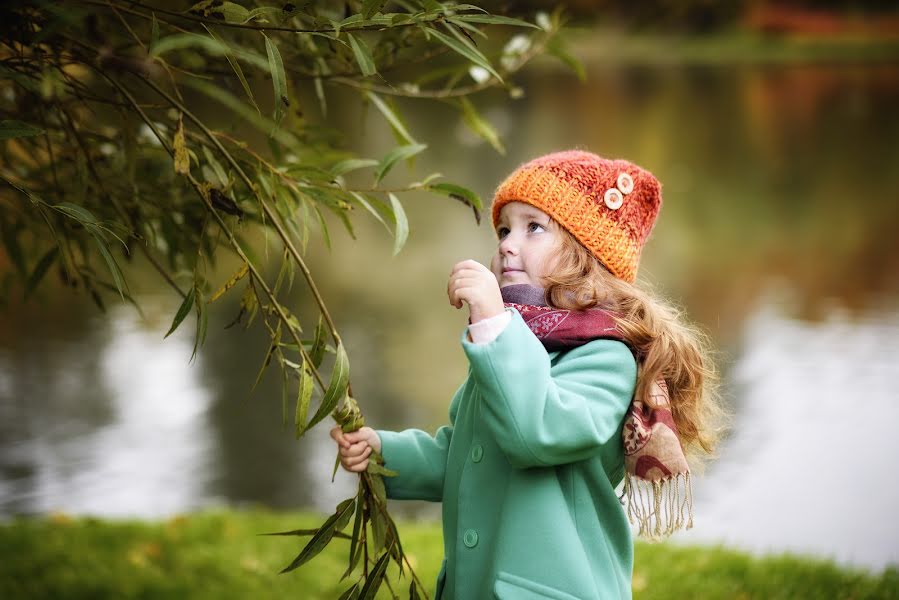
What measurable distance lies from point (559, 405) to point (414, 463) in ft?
1.43

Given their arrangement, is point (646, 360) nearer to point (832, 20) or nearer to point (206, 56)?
point (206, 56)

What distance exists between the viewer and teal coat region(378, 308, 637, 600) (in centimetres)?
147

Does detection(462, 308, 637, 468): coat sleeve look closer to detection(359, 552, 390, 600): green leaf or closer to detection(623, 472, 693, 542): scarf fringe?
detection(623, 472, 693, 542): scarf fringe

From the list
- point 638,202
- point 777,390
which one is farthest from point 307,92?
point 638,202

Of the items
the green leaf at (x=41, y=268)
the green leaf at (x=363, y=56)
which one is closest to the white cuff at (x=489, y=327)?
the green leaf at (x=363, y=56)

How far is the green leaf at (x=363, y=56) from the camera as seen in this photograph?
4.19 ft

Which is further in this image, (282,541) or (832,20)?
(832,20)

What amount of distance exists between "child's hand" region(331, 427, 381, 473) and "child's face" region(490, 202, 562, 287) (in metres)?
0.37

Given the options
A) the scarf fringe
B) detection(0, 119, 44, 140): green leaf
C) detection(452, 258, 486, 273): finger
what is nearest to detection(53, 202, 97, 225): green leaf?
detection(0, 119, 44, 140): green leaf

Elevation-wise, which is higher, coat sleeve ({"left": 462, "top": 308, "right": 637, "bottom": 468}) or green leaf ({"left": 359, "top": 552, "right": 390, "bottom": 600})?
coat sleeve ({"left": 462, "top": 308, "right": 637, "bottom": 468})

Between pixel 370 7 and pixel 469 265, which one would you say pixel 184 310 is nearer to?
pixel 469 265

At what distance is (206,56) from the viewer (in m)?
2.00

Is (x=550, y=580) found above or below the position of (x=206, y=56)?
below

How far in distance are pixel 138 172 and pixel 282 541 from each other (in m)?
1.85
